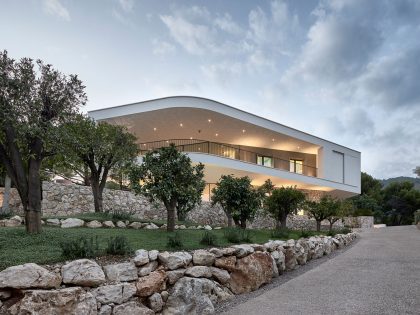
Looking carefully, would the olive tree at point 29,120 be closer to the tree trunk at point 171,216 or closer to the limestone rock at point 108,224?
the limestone rock at point 108,224

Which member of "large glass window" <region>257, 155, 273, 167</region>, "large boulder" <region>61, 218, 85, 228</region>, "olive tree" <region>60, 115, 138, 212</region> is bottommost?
"large boulder" <region>61, 218, 85, 228</region>

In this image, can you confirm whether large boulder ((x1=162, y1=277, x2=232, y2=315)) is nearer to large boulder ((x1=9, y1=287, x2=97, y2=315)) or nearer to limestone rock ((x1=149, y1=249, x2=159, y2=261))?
limestone rock ((x1=149, y1=249, x2=159, y2=261))

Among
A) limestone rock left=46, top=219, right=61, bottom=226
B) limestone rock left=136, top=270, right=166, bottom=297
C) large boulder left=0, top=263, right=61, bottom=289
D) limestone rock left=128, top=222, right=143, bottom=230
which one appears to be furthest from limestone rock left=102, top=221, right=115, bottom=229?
large boulder left=0, top=263, right=61, bottom=289

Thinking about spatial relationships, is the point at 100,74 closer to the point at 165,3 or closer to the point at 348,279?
the point at 165,3

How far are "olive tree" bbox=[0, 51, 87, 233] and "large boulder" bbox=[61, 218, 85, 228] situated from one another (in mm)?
2578

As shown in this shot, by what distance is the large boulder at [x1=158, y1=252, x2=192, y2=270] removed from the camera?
219 inches

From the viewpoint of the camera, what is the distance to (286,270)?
8.72 metres

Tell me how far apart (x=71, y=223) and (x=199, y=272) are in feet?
16.2

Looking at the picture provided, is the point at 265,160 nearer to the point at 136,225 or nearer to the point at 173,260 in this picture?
the point at 136,225

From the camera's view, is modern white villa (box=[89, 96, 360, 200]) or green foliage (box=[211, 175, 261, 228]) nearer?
green foliage (box=[211, 175, 261, 228])

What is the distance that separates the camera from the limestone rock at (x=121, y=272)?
15.6 ft

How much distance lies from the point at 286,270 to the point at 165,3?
11834mm

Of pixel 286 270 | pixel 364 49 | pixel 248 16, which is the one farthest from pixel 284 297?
pixel 364 49

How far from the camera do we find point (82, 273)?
4.46m
